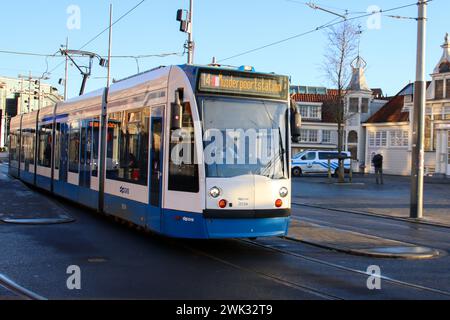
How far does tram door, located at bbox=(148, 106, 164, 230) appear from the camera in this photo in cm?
1005

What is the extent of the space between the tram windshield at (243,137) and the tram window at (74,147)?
290 inches

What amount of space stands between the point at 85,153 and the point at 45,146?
594 centimetres

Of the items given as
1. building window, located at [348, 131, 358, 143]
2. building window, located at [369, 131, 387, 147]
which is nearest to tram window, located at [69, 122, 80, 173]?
building window, located at [369, 131, 387, 147]

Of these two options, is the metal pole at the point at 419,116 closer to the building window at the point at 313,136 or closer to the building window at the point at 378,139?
the building window at the point at 378,139

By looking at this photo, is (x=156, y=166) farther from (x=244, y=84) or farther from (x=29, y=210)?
(x=29, y=210)

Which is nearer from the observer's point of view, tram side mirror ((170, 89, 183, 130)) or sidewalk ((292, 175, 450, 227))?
tram side mirror ((170, 89, 183, 130))

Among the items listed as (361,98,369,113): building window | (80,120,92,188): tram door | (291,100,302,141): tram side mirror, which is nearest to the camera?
(291,100,302,141): tram side mirror

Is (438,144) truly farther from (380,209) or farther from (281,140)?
(281,140)

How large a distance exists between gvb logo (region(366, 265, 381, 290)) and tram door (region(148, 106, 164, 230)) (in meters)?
3.64

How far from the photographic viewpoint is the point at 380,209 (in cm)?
1961

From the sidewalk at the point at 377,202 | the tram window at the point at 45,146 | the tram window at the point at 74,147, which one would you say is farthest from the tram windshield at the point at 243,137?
the tram window at the point at 45,146

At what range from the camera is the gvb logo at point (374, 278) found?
24.8 ft

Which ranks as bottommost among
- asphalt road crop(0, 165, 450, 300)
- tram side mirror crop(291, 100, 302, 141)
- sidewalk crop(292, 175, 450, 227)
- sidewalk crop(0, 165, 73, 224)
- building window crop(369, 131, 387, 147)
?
sidewalk crop(292, 175, 450, 227)

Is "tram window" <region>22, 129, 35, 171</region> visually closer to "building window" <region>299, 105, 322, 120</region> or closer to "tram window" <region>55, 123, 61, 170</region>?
"tram window" <region>55, 123, 61, 170</region>
